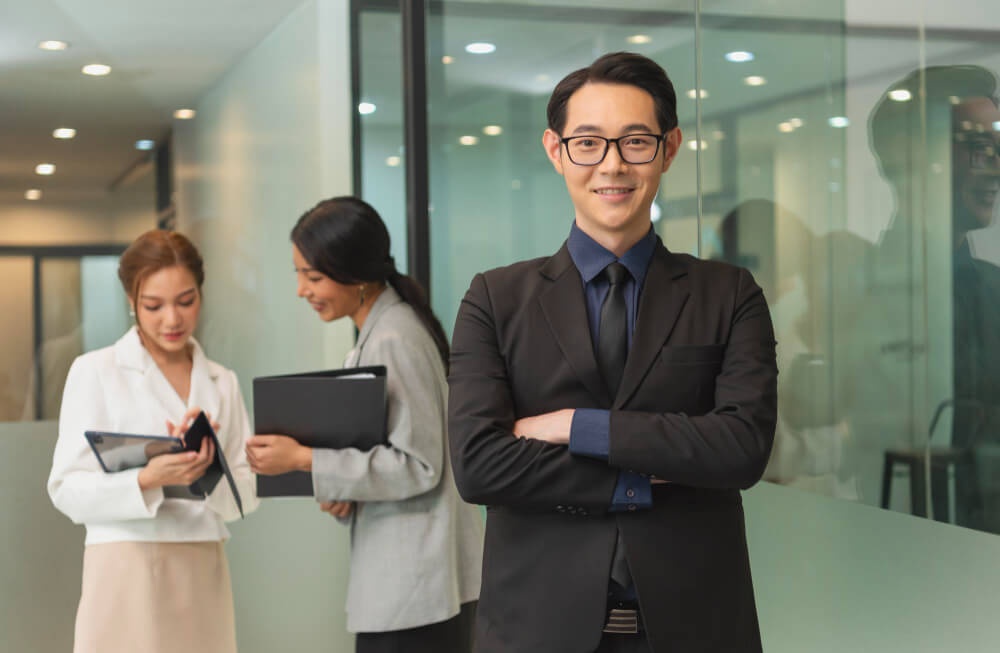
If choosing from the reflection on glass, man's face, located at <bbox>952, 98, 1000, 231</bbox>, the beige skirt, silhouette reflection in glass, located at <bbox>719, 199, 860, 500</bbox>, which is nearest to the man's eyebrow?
man's face, located at <bbox>952, 98, 1000, 231</bbox>

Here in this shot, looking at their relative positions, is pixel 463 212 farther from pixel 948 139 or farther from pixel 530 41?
pixel 948 139

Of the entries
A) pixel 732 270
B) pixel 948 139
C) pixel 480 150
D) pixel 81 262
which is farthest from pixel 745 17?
pixel 81 262

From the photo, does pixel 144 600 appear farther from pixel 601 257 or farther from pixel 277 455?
pixel 601 257

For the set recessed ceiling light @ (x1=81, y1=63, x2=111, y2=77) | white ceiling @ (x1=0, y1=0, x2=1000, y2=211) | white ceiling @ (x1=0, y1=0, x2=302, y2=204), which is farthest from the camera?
recessed ceiling light @ (x1=81, y1=63, x2=111, y2=77)

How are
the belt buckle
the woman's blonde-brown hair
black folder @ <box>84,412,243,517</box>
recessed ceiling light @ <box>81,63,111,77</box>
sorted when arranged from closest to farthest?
the belt buckle, black folder @ <box>84,412,243,517</box>, the woman's blonde-brown hair, recessed ceiling light @ <box>81,63,111,77</box>

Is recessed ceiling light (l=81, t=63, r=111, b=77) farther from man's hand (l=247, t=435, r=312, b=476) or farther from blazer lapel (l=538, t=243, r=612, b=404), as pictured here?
blazer lapel (l=538, t=243, r=612, b=404)

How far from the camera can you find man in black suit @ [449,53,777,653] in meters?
1.58

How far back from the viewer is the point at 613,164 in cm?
163

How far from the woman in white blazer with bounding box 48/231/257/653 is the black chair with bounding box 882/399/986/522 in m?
1.60

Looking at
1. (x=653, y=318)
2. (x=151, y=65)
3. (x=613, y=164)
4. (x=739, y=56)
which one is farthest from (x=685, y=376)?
(x=151, y=65)

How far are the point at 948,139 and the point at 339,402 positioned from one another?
4.63ft

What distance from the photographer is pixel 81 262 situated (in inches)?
154

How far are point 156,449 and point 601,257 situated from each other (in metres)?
1.47

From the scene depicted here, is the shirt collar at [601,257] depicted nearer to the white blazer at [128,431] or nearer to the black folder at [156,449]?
the black folder at [156,449]
